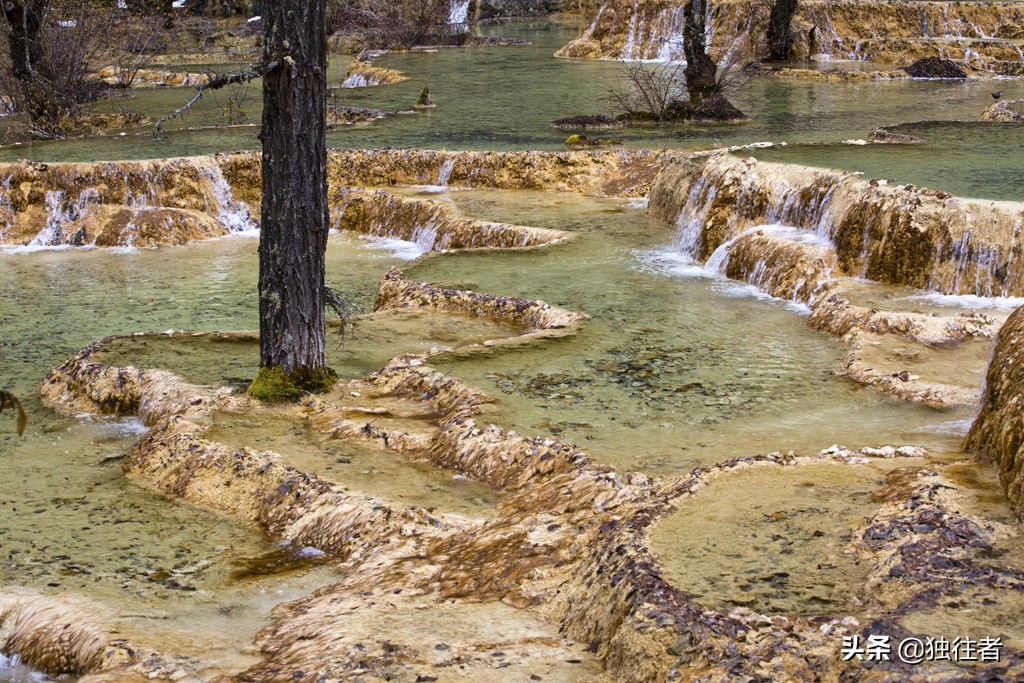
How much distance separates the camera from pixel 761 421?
7242mm

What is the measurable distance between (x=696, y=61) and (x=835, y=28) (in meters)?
10.5

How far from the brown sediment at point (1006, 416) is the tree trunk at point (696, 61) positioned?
14.1 metres

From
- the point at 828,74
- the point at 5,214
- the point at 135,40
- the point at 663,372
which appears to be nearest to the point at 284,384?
the point at 663,372

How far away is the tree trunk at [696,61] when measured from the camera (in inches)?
774

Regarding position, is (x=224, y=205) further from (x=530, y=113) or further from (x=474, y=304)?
(x=474, y=304)

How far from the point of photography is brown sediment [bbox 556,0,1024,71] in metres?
27.9

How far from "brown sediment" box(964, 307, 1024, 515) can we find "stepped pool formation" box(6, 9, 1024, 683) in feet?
0.10

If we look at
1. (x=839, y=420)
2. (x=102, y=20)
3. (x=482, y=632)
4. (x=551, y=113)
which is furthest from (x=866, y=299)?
(x=102, y=20)

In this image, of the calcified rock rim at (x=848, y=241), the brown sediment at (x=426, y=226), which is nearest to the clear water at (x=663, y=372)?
the calcified rock rim at (x=848, y=241)

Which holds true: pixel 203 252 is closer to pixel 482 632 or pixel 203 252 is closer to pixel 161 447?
pixel 161 447

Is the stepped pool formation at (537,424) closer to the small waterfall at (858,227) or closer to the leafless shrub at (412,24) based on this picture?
the small waterfall at (858,227)

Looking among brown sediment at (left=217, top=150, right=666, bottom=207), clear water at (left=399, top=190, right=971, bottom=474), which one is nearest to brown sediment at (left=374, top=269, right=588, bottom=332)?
clear water at (left=399, top=190, right=971, bottom=474)

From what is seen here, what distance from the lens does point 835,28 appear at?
94.7 feet

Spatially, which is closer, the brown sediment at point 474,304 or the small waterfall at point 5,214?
the brown sediment at point 474,304
